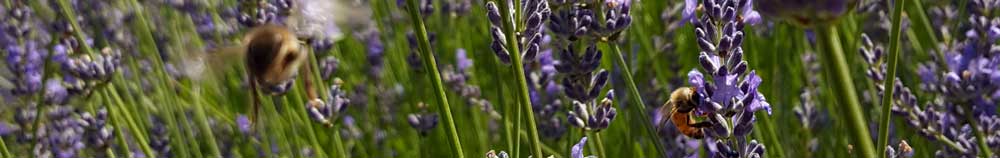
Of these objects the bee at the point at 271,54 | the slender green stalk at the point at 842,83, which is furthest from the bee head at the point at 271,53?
the slender green stalk at the point at 842,83

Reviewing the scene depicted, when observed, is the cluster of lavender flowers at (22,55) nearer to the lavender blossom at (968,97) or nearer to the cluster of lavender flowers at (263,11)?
the cluster of lavender flowers at (263,11)

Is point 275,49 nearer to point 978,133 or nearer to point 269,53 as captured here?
point 269,53

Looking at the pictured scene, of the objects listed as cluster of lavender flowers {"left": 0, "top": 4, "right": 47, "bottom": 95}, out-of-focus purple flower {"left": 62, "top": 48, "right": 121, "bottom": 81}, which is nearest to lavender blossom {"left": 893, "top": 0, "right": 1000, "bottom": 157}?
out-of-focus purple flower {"left": 62, "top": 48, "right": 121, "bottom": 81}

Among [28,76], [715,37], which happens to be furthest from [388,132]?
[715,37]

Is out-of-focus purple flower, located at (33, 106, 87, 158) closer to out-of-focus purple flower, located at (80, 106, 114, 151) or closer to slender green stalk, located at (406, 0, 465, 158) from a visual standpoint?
out-of-focus purple flower, located at (80, 106, 114, 151)

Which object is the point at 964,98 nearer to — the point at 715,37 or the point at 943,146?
the point at 943,146

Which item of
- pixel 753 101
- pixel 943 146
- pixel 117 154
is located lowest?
pixel 943 146

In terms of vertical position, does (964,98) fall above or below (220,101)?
below
